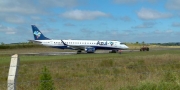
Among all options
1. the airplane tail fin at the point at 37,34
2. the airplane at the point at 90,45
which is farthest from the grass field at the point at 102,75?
the airplane tail fin at the point at 37,34

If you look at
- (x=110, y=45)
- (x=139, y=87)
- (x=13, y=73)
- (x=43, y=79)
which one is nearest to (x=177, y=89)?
(x=139, y=87)

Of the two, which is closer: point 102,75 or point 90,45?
point 102,75

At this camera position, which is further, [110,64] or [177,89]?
[110,64]

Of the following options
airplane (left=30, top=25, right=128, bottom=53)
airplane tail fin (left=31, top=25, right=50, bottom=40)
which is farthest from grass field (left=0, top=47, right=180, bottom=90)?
airplane tail fin (left=31, top=25, right=50, bottom=40)

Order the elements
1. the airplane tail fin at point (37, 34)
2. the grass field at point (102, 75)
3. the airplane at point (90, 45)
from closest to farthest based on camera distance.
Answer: the grass field at point (102, 75) → the airplane at point (90, 45) → the airplane tail fin at point (37, 34)

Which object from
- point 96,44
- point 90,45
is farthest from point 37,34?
point 96,44

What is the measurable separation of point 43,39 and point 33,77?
53.5 m

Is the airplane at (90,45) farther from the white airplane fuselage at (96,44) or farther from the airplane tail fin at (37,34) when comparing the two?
the airplane tail fin at (37,34)

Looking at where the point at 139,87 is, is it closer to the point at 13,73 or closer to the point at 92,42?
the point at 13,73

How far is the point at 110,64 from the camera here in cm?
2725

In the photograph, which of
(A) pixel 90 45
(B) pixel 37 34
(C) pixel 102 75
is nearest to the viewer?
(C) pixel 102 75

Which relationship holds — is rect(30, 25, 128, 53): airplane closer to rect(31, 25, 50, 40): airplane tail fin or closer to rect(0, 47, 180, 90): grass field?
rect(31, 25, 50, 40): airplane tail fin

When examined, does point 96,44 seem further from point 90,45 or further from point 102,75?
point 102,75

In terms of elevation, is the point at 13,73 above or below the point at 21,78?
above
